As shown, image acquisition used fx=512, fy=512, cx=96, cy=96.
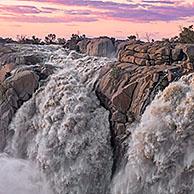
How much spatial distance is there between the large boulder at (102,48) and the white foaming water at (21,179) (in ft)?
34.0

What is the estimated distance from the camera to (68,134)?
17.8 m

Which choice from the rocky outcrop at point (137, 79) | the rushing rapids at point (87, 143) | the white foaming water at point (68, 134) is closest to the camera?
the rushing rapids at point (87, 143)

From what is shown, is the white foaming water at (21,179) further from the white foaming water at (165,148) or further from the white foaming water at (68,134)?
the white foaming water at (165,148)

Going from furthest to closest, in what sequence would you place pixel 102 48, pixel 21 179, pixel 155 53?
pixel 102 48 → pixel 155 53 → pixel 21 179

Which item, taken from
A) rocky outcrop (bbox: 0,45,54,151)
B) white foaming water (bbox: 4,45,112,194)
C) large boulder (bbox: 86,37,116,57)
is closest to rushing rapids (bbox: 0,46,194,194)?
white foaming water (bbox: 4,45,112,194)

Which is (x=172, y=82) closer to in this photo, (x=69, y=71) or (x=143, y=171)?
(x=143, y=171)

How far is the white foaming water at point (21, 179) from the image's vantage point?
58.4ft

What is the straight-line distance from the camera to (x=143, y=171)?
15.3 metres

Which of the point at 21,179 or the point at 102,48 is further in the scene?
the point at 102,48

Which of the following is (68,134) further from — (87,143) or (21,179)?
(21,179)

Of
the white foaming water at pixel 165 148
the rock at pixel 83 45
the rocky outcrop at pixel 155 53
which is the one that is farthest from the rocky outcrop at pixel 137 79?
the rock at pixel 83 45

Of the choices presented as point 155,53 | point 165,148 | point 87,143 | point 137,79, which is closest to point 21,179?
point 87,143

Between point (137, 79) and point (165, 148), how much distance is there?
3.70m

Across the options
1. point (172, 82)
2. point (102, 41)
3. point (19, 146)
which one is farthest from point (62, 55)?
point (172, 82)
